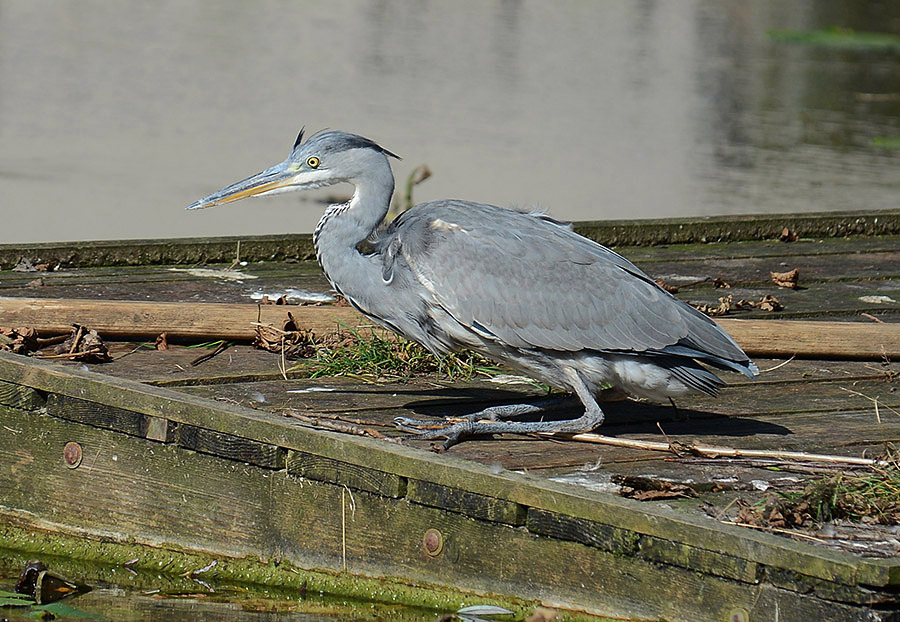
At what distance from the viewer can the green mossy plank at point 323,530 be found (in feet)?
12.0

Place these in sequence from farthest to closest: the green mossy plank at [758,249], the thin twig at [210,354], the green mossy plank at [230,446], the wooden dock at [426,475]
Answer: the green mossy plank at [758,249], the thin twig at [210,354], the green mossy plank at [230,446], the wooden dock at [426,475]

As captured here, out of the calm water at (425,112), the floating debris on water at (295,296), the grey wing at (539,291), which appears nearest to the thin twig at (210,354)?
the floating debris on water at (295,296)

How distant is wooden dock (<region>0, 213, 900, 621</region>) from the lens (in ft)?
11.9

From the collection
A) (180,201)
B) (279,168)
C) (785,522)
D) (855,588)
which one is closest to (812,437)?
(785,522)

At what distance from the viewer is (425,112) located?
702 inches

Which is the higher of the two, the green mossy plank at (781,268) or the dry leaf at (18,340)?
the green mossy plank at (781,268)

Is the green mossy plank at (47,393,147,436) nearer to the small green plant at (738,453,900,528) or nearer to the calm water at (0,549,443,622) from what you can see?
the calm water at (0,549,443,622)

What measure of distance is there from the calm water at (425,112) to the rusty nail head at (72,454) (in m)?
7.70

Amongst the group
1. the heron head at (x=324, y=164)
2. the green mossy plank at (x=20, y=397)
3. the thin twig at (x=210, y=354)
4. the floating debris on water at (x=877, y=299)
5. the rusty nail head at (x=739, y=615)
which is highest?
the heron head at (x=324, y=164)

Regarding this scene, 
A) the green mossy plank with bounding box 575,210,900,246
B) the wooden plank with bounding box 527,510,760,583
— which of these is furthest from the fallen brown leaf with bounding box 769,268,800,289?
the wooden plank with bounding box 527,510,760,583

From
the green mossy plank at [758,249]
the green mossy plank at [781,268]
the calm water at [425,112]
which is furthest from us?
the calm water at [425,112]

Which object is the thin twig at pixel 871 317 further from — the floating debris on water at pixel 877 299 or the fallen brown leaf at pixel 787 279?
the fallen brown leaf at pixel 787 279

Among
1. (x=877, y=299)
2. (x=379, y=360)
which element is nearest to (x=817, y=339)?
(x=877, y=299)

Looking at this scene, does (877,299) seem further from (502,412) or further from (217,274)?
(217,274)
